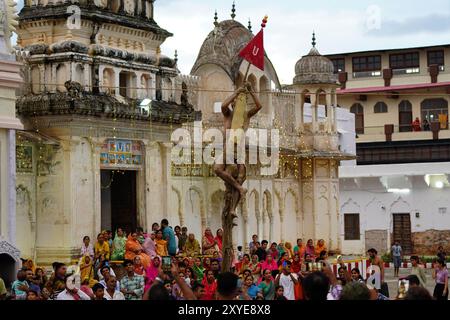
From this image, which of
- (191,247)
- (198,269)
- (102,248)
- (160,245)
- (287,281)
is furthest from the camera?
(191,247)

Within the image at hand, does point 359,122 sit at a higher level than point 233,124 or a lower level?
higher

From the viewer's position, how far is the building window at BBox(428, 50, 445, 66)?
4722 cm

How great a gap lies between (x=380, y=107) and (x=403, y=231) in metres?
9.80

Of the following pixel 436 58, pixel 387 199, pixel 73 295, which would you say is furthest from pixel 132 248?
pixel 436 58

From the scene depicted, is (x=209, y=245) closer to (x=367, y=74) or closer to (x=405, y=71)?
(x=405, y=71)

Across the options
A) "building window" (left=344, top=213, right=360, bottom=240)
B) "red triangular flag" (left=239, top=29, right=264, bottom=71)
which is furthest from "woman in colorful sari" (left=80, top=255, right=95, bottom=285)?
"building window" (left=344, top=213, right=360, bottom=240)

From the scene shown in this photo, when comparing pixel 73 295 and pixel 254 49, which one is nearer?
pixel 73 295

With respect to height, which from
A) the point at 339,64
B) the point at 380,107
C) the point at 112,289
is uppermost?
the point at 339,64

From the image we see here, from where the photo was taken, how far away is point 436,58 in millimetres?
47375

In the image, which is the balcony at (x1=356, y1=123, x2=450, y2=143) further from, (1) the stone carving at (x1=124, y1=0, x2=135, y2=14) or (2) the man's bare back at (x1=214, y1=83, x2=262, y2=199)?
(2) the man's bare back at (x1=214, y1=83, x2=262, y2=199)

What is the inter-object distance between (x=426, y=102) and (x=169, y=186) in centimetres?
2397

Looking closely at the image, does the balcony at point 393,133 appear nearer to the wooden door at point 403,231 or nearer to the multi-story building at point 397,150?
the multi-story building at point 397,150

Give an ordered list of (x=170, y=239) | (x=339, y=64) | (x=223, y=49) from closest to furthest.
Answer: (x=170, y=239)
(x=223, y=49)
(x=339, y=64)

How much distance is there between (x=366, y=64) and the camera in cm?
4906
